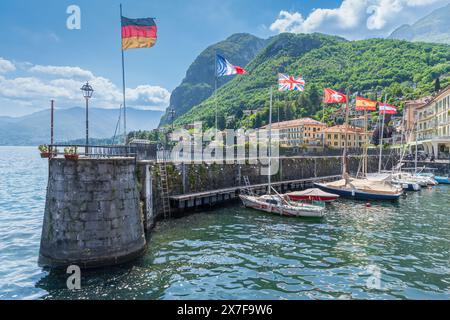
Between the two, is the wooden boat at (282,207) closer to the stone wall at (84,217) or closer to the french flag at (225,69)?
the french flag at (225,69)

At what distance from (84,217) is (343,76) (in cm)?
17754

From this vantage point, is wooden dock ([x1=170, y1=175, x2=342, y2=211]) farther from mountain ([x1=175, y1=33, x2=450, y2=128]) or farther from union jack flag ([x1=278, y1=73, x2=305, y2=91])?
mountain ([x1=175, y1=33, x2=450, y2=128])

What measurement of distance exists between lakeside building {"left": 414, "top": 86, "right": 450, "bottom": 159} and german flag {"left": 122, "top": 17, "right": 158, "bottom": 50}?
72.6 m

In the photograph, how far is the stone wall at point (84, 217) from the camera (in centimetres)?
1328

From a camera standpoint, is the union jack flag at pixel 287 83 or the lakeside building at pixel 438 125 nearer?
the union jack flag at pixel 287 83

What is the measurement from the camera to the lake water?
40.0 ft

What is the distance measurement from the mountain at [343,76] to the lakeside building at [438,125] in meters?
49.0

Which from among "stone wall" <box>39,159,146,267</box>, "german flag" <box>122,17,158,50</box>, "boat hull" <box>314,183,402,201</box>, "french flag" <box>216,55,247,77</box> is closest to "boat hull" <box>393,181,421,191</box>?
"boat hull" <box>314,183,402,201</box>

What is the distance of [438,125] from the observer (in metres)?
75.6
